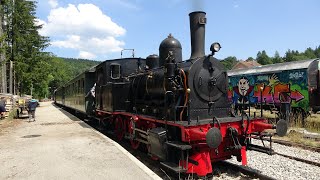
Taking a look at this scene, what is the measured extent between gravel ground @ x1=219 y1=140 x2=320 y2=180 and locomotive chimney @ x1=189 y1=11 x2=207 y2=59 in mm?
3163

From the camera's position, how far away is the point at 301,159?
27.2ft

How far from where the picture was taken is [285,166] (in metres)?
7.75

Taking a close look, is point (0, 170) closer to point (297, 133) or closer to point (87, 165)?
point (87, 165)

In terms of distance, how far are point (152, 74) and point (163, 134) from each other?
7.85 feet

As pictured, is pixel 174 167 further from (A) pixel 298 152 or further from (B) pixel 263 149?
(A) pixel 298 152

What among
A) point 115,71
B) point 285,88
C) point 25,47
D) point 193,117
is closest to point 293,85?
point 285,88

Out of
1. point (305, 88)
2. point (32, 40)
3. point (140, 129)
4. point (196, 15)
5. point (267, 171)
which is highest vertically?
point (32, 40)

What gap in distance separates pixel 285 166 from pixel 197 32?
399 cm

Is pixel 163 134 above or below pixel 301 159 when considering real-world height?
above

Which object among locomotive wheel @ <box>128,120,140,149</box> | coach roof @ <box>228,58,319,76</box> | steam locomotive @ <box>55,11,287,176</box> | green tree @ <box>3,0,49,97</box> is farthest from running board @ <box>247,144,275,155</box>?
green tree @ <box>3,0,49,97</box>

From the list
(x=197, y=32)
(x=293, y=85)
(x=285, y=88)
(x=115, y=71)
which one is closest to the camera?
(x=197, y=32)

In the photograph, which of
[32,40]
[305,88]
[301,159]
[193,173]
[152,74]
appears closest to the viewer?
[193,173]

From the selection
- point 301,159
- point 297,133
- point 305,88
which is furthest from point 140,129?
point 305,88

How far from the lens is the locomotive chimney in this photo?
25.4 feet
